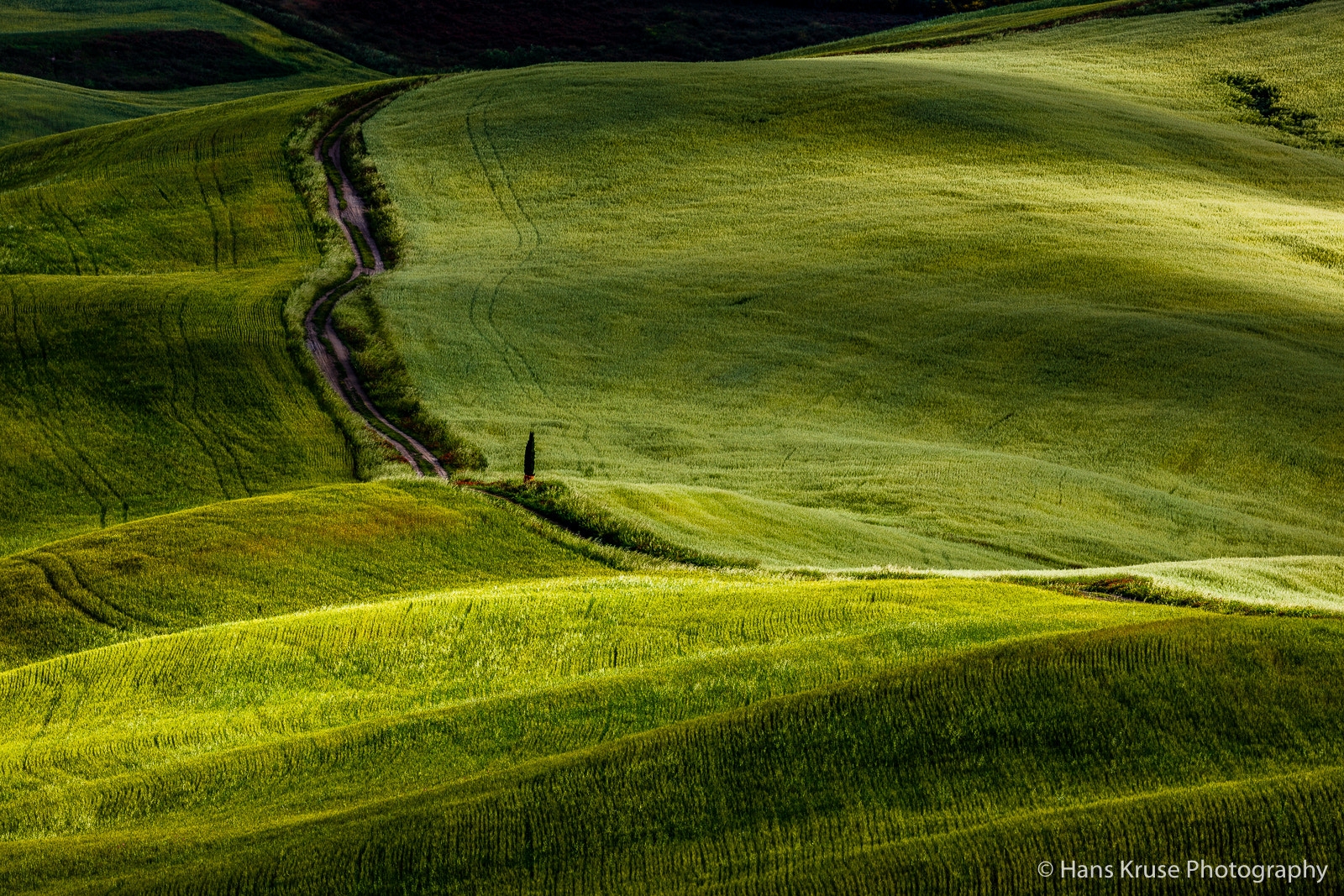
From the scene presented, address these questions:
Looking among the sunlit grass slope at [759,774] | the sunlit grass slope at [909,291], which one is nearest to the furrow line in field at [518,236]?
the sunlit grass slope at [909,291]

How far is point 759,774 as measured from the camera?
970cm

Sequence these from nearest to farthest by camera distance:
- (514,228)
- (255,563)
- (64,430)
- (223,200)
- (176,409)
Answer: (255,563), (64,430), (176,409), (514,228), (223,200)

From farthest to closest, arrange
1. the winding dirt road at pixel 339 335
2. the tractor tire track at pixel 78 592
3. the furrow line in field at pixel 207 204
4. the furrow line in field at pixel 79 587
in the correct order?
the furrow line in field at pixel 207 204, the winding dirt road at pixel 339 335, the furrow line in field at pixel 79 587, the tractor tire track at pixel 78 592

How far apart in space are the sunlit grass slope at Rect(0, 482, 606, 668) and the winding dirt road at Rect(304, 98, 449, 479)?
579cm

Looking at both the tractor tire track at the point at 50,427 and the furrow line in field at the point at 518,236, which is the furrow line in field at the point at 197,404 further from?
the furrow line in field at the point at 518,236

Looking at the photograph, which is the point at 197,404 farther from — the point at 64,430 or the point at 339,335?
the point at 339,335

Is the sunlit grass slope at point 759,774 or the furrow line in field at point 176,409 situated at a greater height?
the sunlit grass slope at point 759,774

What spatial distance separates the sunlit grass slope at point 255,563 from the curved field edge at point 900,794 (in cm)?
1126

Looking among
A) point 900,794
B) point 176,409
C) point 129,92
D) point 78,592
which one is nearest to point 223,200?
point 176,409

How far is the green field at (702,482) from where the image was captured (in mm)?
9375

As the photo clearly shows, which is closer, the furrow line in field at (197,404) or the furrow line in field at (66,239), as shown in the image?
the furrow line in field at (197,404)

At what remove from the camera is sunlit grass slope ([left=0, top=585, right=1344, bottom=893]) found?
8.52 m

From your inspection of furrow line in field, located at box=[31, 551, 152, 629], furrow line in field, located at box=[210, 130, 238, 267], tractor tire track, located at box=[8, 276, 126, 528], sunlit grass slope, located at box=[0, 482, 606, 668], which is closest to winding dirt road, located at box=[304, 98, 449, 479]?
furrow line in field, located at box=[210, 130, 238, 267]

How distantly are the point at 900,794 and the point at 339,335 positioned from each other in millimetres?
35588
